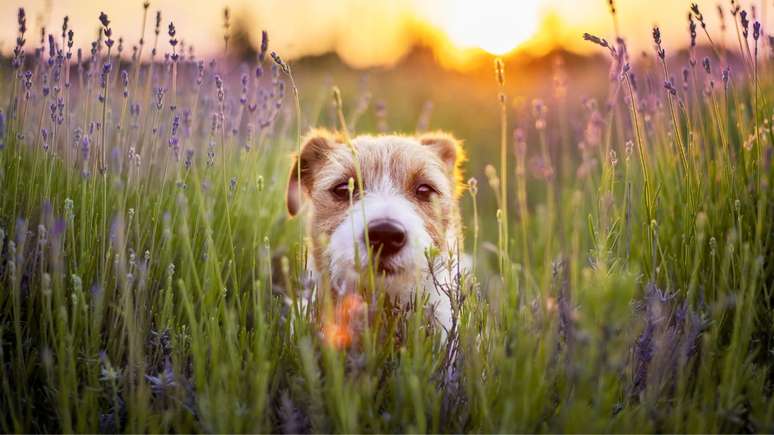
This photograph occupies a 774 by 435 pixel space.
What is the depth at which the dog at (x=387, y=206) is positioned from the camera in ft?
9.96

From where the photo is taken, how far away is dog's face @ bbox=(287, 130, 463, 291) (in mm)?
3041

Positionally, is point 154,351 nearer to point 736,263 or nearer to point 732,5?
point 736,263

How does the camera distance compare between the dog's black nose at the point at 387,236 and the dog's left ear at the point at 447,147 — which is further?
the dog's left ear at the point at 447,147

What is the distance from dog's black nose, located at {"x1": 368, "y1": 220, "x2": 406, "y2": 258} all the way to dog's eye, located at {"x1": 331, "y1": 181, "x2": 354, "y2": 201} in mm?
799

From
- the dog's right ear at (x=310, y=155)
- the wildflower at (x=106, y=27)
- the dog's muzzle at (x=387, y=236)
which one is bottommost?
the dog's muzzle at (x=387, y=236)

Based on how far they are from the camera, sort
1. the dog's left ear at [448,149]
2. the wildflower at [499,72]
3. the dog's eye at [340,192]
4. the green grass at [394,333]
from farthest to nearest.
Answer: the dog's left ear at [448,149] < the dog's eye at [340,192] < the wildflower at [499,72] < the green grass at [394,333]

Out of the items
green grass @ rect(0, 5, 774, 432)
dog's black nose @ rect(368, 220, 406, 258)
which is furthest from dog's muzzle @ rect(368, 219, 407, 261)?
green grass @ rect(0, 5, 774, 432)

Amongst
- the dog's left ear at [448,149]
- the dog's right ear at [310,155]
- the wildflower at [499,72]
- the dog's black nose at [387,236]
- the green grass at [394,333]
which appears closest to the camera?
the green grass at [394,333]

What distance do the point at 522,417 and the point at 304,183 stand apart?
2908 mm

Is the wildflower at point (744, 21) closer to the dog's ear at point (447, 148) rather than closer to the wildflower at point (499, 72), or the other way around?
the wildflower at point (499, 72)

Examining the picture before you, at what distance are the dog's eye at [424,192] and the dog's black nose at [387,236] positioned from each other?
0.90 metres

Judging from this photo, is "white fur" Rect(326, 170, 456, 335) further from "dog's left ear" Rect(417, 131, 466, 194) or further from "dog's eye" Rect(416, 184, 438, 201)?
"dog's left ear" Rect(417, 131, 466, 194)

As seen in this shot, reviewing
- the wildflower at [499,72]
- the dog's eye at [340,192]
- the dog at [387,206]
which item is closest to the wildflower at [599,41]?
the wildflower at [499,72]

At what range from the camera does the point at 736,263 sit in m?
2.57
